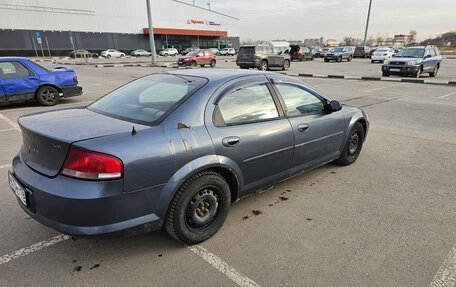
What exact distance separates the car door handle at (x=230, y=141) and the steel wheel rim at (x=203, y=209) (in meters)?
0.43

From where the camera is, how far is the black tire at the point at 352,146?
482cm

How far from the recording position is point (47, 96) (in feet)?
32.1

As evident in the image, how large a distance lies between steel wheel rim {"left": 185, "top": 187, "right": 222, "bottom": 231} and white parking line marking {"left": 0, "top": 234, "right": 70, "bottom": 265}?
1219mm

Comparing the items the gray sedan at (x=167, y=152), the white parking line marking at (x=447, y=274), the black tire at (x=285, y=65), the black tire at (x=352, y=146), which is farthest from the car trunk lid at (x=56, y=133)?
the black tire at (x=285, y=65)

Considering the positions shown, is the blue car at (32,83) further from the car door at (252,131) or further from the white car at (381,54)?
the white car at (381,54)

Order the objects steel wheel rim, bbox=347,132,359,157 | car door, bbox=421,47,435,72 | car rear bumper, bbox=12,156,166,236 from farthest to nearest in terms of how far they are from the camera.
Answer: car door, bbox=421,47,435,72
steel wheel rim, bbox=347,132,359,157
car rear bumper, bbox=12,156,166,236

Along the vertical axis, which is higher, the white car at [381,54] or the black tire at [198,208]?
the black tire at [198,208]

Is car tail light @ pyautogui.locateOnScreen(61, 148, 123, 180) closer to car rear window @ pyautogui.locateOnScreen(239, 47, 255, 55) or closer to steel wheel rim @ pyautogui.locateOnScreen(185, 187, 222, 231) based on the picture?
steel wheel rim @ pyautogui.locateOnScreen(185, 187, 222, 231)

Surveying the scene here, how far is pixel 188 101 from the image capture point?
2.99 metres

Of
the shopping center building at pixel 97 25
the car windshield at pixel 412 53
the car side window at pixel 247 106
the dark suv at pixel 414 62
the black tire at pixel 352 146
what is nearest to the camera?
the car side window at pixel 247 106

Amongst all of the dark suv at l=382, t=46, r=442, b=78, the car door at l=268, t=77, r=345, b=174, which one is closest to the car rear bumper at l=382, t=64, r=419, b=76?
the dark suv at l=382, t=46, r=442, b=78

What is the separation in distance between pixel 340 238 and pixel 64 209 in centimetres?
240

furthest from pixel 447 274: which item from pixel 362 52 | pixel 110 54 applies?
pixel 110 54

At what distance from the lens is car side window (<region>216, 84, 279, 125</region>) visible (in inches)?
125
